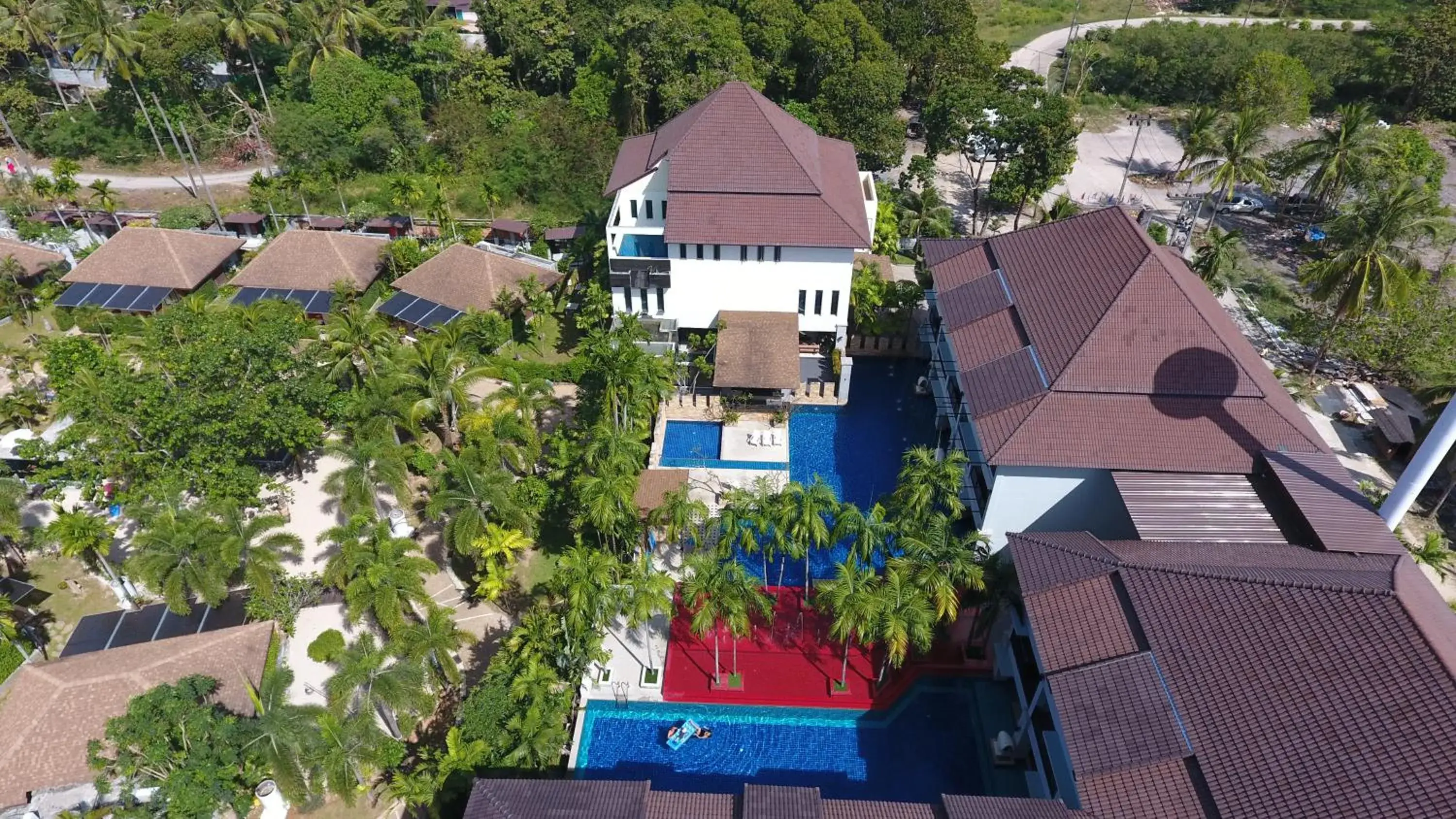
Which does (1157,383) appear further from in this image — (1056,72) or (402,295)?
(1056,72)

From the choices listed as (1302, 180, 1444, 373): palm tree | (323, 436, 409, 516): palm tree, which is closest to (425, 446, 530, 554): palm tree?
(323, 436, 409, 516): palm tree

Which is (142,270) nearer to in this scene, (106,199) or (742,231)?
(106,199)

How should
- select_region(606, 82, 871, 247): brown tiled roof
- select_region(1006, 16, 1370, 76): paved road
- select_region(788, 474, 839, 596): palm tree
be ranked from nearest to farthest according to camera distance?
select_region(788, 474, 839, 596): palm tree → select_region(606, 82, 871, 247): brown tiled roof → select_region(1006, 16, 1370, 76): paved road

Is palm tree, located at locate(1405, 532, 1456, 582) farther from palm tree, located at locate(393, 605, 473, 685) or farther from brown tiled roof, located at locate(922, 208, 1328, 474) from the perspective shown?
palm tree, located at locate(393, 605, 473, 685)

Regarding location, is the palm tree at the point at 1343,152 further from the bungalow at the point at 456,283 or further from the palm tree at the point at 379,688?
the palm tree at the point at 379,688

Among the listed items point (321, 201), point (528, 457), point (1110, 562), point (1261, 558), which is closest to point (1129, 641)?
point (1110, 562)

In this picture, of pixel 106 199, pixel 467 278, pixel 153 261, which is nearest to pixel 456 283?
pixel 467 278
